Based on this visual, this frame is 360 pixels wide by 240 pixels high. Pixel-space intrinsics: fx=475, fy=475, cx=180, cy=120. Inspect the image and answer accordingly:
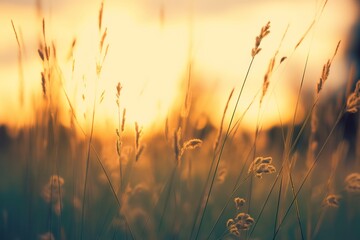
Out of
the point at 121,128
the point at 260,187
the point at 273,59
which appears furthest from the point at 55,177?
the point at 260,187

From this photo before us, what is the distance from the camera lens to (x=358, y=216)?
3.54 m

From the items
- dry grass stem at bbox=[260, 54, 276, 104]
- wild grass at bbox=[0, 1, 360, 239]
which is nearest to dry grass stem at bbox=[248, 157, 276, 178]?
wild grass at bbox=[0, 1, 360, 239]

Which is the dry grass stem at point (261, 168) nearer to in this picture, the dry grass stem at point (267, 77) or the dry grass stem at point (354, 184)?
the dry grass stem at point (267, 77)

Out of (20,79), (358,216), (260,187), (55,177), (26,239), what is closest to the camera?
(55,177)

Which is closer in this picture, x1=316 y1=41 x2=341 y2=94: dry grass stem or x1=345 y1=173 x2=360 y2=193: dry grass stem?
x1=316 y1=41 x2=341 y2=94: dry grass stem

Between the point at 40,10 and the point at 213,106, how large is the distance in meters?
1.43

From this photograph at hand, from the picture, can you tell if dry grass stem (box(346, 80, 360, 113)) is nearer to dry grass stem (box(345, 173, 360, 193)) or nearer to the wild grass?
the wild grass

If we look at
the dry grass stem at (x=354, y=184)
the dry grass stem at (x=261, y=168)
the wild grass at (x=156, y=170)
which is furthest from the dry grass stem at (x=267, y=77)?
the dry grass stem at (x=354, y=184)

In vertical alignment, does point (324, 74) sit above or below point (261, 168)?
above

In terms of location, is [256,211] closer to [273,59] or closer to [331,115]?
[331,115]

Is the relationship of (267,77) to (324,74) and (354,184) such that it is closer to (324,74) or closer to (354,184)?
(324,74)

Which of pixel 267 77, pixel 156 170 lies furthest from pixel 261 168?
pixel 156 170

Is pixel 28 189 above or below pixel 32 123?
below

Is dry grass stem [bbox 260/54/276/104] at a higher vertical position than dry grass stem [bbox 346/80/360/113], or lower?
higher
